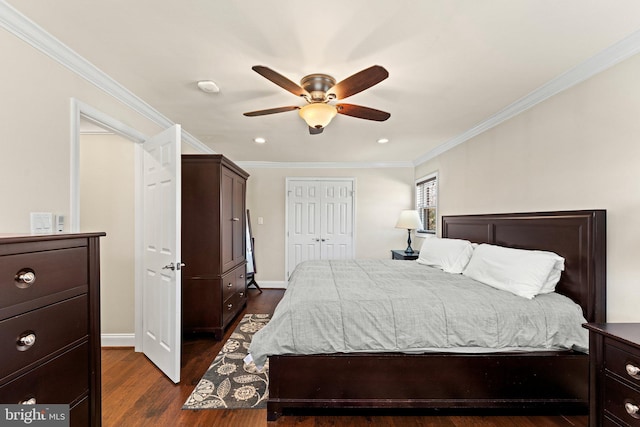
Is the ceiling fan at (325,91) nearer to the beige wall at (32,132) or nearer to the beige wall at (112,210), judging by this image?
the beige wall at (32,132)

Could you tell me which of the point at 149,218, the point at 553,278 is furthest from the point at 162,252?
the point at 553,278

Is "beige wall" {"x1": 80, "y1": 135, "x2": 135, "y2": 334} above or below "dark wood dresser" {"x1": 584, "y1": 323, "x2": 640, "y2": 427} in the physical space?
above

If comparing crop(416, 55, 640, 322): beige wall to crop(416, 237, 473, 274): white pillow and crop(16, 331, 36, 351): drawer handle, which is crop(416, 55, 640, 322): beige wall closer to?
crop(416, 237, 473, 274): white pillow

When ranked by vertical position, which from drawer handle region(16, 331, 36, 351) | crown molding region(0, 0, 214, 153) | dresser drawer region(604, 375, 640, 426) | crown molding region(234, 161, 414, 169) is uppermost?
crown molding region(0, 0, 214, 153)

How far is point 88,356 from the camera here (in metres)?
1.30

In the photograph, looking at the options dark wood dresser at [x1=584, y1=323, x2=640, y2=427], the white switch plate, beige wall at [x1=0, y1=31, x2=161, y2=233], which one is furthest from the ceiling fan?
dark wood dresser at [x1=584, y1=323, x2=640, y2=427]

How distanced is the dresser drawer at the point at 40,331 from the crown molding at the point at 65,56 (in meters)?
1.46

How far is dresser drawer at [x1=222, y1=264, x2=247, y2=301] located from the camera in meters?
3.20

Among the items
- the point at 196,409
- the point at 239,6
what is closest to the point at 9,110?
the point at 239,6

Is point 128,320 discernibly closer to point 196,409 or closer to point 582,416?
point 196,409

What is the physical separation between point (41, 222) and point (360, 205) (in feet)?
14.2

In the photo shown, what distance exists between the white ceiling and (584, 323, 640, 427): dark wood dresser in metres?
1.57

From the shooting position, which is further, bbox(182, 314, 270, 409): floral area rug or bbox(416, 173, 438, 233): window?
bbox(416, 173, 438, 233): window

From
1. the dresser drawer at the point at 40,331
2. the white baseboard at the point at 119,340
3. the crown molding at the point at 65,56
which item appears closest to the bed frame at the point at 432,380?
the dresser drawer at the point at 40,331
